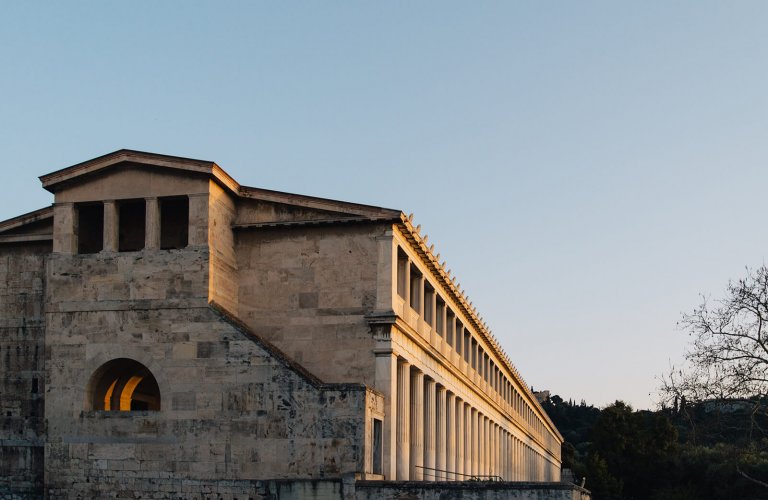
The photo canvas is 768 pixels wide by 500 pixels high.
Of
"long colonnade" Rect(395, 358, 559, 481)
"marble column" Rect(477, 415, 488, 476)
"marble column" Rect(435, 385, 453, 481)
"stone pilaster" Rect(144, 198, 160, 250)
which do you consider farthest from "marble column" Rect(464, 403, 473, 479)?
"stone pilaster" Rect(144, 198, 160, 250)

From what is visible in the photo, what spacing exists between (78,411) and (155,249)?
601 centimetres

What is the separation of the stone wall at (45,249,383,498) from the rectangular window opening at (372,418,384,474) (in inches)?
42.4

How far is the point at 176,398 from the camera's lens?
103 ft

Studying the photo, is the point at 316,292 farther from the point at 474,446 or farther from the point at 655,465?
the point at 655,465

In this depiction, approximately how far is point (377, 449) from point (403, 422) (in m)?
2.95

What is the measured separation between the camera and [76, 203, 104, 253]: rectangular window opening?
34.0 meters

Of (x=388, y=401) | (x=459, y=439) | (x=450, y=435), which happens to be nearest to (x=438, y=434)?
(x=450, y=435)

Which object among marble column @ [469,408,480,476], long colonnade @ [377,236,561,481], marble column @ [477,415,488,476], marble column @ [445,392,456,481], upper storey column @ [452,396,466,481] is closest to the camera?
long colonnade @ [377,236,561,481]

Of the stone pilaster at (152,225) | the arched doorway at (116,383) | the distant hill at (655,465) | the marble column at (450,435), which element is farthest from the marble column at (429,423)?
the distant hill at (655,465)

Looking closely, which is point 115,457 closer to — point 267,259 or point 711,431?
point 267,259

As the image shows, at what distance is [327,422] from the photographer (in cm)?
2936

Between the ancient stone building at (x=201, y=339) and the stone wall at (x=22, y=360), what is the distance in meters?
0.06

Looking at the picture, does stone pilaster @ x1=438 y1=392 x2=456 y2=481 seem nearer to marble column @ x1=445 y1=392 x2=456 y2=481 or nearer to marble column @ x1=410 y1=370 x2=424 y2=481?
marble column @ x1=445 y1=392 x2=456 y2=481

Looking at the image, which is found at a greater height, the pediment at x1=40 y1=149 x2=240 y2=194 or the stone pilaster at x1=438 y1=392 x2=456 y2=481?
the pediment at x1=40 y1=149 x2=240 y2=194
